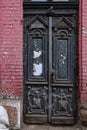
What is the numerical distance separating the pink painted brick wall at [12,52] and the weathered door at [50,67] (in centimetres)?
26

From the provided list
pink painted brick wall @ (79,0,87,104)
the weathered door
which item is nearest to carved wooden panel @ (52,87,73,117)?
the weathered door

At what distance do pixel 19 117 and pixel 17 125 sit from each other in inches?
5.6

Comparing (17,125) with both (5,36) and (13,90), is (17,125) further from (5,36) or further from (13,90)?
(5,36)

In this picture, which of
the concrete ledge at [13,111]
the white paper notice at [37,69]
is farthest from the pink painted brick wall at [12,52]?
the white paper notice at [37,69]

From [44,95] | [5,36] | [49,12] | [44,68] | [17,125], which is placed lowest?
[17,125]

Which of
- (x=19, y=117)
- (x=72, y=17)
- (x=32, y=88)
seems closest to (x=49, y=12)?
(x=72, y=17)

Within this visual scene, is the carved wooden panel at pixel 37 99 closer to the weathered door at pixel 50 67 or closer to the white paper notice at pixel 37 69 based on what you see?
the weathered door at pixel 50 67

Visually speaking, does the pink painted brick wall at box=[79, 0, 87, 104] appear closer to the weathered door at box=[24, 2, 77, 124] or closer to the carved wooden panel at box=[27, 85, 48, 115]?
the weathered door at box=[24, 2, 77, 124]

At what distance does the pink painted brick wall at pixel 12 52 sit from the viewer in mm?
6617

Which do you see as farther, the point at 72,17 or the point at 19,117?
the point at 72,17

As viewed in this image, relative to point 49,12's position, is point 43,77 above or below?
below

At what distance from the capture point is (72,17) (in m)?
6.88

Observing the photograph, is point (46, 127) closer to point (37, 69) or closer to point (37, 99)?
point (37, 99)

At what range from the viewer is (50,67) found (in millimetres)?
6816
